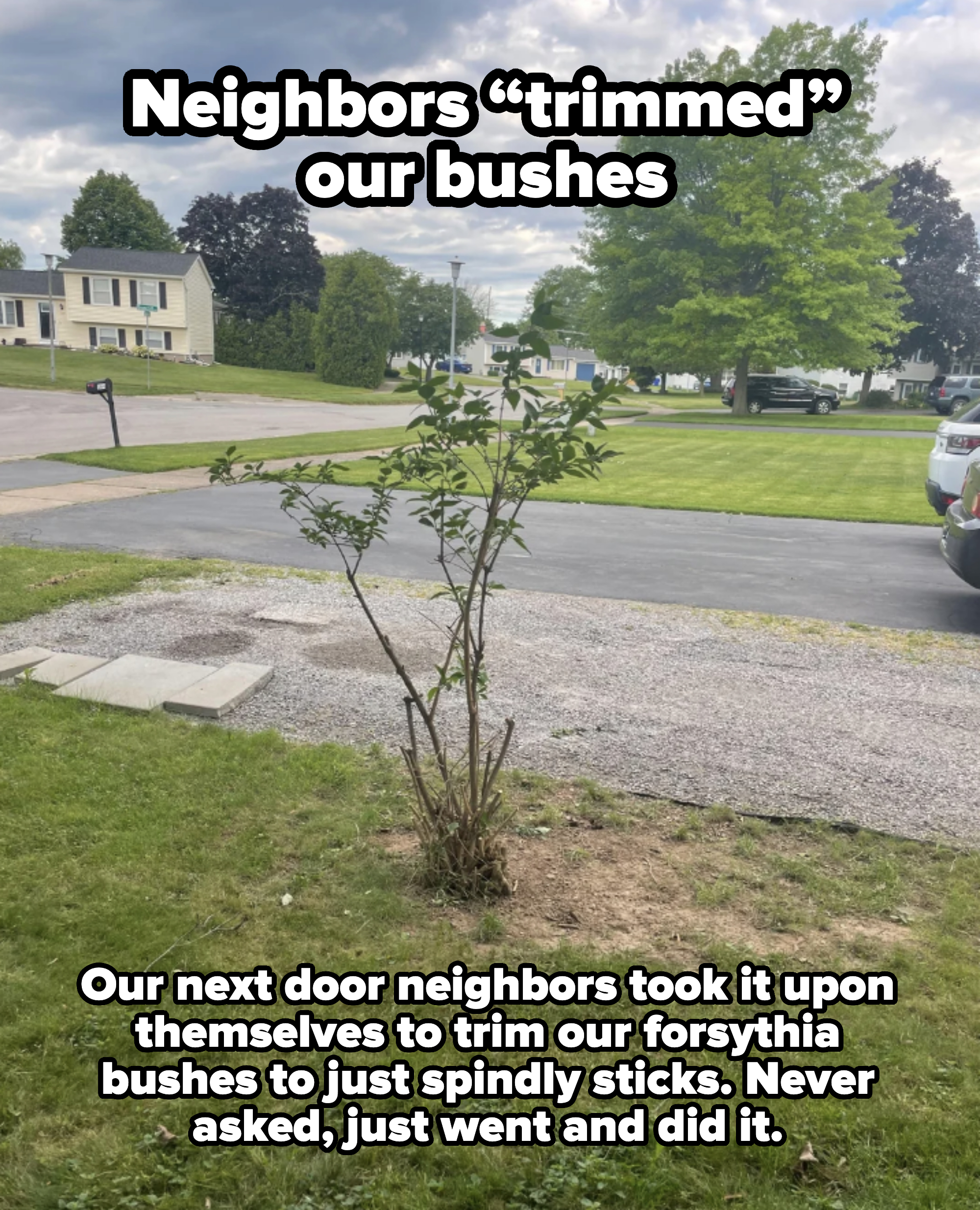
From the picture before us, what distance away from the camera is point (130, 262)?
54.8 metres

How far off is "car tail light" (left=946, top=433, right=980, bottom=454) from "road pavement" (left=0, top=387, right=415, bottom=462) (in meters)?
15.1

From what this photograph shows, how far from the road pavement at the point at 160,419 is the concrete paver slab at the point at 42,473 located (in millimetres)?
1292

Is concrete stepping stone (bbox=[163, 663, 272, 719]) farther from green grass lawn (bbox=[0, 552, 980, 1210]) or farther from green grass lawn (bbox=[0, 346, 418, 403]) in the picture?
green grass lawn (bbox=[0, 346, 418, 403])

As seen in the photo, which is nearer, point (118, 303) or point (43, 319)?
point (118, 303)

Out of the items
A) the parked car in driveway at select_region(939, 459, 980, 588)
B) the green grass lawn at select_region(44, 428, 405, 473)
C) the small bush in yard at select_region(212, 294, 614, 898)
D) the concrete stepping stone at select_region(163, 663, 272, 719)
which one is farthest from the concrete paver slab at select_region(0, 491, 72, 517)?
the parked car in driveway at select_region(939, 459, 980, 588)

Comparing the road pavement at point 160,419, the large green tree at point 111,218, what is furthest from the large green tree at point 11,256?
the road pavement at point 160,419

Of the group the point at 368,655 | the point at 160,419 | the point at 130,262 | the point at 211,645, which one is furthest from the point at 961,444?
the point at 130,262

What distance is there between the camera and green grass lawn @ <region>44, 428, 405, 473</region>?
16062 mm

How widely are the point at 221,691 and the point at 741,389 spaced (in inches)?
1362

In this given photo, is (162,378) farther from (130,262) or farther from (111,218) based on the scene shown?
(111,218)

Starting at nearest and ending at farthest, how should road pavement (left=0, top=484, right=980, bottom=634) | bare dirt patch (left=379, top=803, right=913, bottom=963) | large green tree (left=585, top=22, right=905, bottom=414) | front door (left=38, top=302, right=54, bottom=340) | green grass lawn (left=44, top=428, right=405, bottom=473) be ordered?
bare dirt patch (left=379, top=803, right=913, bottom=963) → road pavement (left=0, top=484, right=980, bottom=634) → green grass lawn (left=44, top=428, right=405, bottom=473) → large green tree (left=585, top=22, right=905, bottom=414) → front door (left=38, top=302, right=54, bottom=340)

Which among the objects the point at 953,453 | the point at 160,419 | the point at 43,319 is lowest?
the point at 953,453

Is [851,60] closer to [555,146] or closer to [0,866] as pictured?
[555,146]

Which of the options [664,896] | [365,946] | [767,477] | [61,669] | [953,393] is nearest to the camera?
[365,946]
